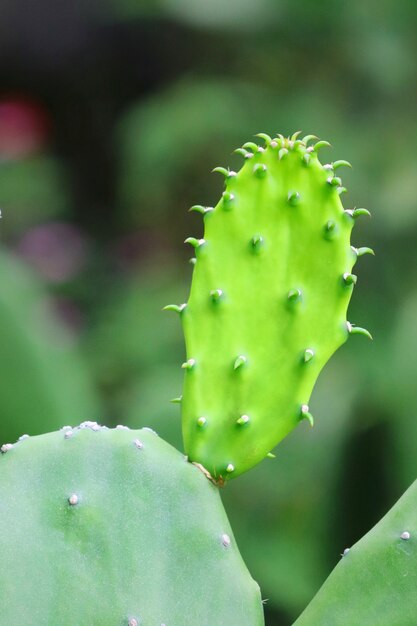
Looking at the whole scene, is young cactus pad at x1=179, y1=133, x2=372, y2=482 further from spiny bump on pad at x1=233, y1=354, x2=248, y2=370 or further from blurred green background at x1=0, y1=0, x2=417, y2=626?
blurred green background at x1=0, y1=0, x2=417, y2=626

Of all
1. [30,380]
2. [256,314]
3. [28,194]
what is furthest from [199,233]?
[256,314]

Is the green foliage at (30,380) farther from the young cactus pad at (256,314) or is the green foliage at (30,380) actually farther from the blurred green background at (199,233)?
the young cactus pad at (256,314)

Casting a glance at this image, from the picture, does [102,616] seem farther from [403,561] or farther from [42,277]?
[42,277]

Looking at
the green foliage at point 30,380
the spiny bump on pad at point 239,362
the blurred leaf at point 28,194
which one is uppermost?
the blurred leaf at point 28,194

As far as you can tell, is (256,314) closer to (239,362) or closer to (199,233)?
(239,362)

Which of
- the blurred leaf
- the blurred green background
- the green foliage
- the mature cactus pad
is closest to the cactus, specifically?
the mature cactus pad

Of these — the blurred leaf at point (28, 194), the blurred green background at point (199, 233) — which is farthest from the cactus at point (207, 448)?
the blurred leaf at point (28, 194)
